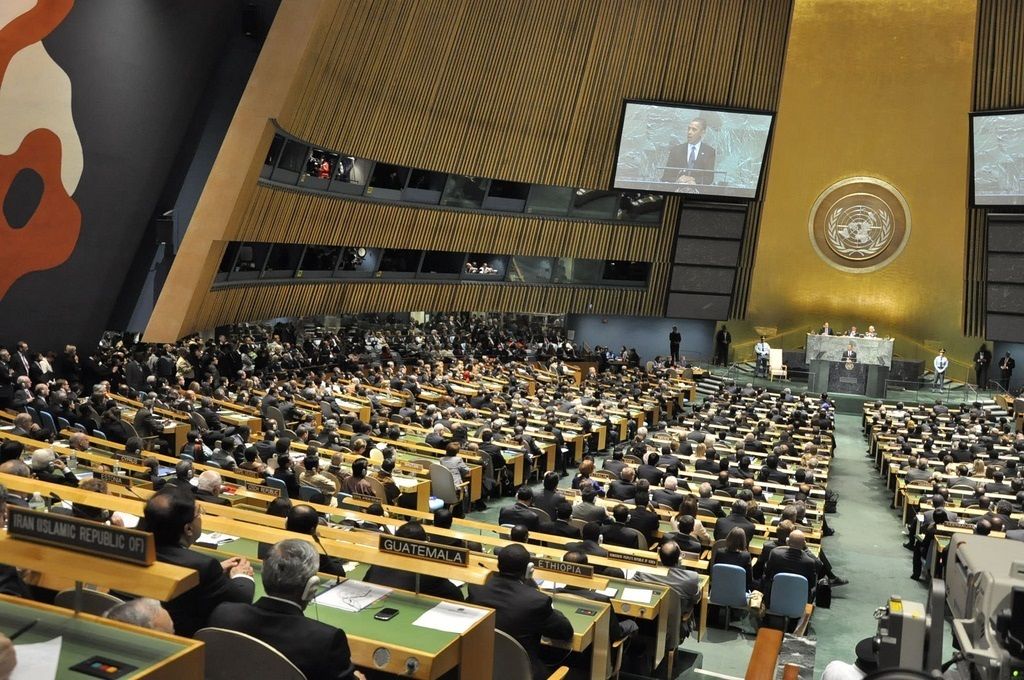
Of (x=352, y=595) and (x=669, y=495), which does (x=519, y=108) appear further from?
(x=352, y=595)

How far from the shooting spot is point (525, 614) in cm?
454

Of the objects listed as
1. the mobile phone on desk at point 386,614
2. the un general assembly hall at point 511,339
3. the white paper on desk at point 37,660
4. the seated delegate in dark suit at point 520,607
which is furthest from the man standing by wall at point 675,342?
→ the white paper on desk at point 37,660

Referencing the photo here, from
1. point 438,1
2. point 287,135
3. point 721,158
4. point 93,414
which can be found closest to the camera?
point 93,414

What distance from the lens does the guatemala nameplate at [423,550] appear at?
4180mm

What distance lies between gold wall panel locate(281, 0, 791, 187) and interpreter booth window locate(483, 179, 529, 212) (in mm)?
580

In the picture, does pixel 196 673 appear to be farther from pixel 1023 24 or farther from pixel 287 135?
pixel 1023 24

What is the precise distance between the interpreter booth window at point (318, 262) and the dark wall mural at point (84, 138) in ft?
17.9

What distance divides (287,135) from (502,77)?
8.68 meters

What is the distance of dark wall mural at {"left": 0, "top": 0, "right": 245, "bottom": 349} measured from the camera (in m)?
14.4

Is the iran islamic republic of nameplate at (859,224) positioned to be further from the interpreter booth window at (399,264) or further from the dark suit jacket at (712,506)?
the dark suit jacket at (712,506)

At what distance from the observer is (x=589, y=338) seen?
106 feet

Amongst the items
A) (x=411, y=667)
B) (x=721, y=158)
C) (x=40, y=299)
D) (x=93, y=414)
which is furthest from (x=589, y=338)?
(x=411, y=667)

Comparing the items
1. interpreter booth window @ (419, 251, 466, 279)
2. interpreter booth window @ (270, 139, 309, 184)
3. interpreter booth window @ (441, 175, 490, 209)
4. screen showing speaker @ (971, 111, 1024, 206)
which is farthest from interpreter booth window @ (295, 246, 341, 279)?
screen showing speaker @ (971, 111, 1024, 206)

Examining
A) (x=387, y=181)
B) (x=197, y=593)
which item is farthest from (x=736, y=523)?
(x=387, y=181)
